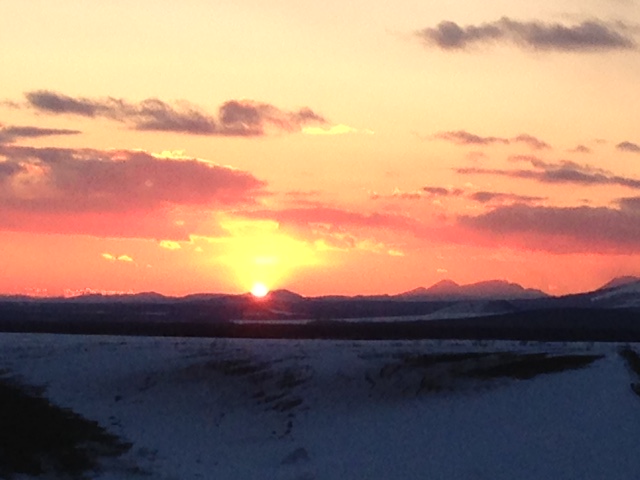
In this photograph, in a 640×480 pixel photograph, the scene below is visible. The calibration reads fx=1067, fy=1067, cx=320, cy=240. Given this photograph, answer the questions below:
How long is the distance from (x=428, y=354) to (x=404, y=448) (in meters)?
11.2

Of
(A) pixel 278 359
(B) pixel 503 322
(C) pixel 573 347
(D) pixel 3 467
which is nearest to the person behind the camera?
(D) pixel 3 467

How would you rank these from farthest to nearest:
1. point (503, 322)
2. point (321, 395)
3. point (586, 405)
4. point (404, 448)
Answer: point (503, 322) < point (321, 395) < point (586, 405) < point (404, 448)

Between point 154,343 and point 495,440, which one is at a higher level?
point 154,343

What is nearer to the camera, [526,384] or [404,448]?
[404,448]

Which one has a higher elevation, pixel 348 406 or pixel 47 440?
pixel 348 406

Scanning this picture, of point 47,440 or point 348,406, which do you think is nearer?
point 47,440

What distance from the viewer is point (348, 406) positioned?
42.5 m

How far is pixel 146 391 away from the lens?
43938mm

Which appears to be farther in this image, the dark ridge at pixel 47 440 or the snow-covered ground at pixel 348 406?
the snow-covered ground at pixel 348 406

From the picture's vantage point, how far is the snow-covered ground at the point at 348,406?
36094 millimetres

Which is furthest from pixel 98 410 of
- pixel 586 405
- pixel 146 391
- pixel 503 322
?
pixel 503 322

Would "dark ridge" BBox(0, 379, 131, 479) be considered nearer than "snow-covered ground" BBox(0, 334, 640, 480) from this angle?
Yes

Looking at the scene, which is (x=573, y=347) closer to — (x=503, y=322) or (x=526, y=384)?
(x=526, y=384)

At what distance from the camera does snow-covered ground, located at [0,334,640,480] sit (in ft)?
118
